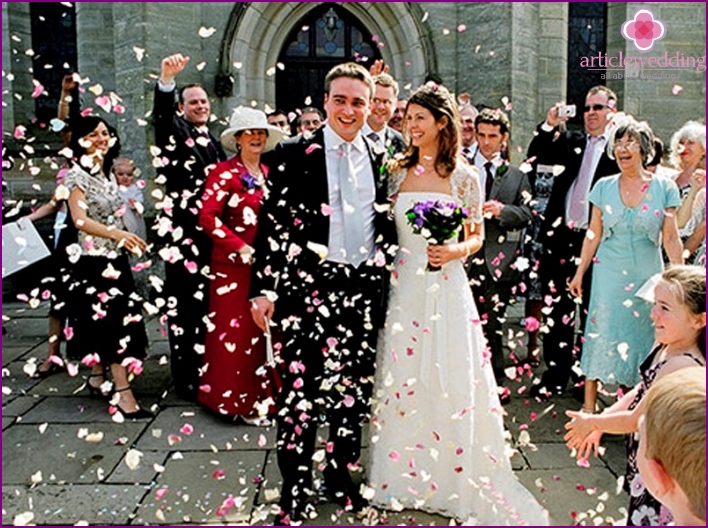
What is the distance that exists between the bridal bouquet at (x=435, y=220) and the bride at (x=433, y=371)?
104 millimetres

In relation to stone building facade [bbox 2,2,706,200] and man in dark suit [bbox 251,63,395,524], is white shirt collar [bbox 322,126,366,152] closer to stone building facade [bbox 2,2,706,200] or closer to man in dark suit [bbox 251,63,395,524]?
man in dark suit [bbox 251,63,395,524]

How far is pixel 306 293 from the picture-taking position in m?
3.51

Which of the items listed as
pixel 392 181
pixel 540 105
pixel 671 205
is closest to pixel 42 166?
pixel 540 105

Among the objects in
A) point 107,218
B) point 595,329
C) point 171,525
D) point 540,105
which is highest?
point 540,105

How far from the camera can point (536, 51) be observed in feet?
31.5

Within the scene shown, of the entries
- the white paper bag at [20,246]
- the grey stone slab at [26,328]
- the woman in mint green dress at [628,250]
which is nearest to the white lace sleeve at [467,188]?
the woman in mint green dress at [628,250]

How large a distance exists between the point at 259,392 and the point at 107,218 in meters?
1.59

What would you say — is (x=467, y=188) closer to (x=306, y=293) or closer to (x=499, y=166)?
(x=306, y=293)

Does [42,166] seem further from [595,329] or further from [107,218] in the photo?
[595,329]

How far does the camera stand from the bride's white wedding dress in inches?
142

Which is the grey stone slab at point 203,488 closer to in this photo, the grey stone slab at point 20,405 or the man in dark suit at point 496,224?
the grey stone slab at point 20,405

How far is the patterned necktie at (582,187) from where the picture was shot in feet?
17.5

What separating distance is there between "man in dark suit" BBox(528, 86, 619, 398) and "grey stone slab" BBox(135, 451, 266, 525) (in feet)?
7.70

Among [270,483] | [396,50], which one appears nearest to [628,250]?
[270,483]
